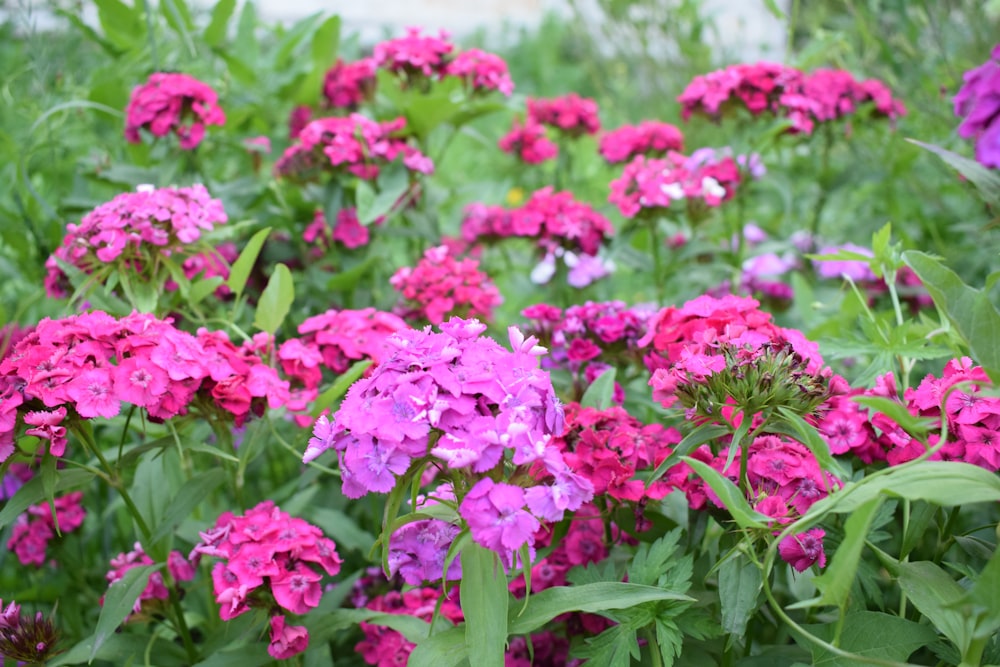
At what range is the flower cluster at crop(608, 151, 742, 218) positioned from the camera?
7.22 ft

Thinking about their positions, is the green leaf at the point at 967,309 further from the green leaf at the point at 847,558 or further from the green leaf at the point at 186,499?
the green leaf at the point at 186,499

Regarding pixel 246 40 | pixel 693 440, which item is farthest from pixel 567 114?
pixel 693 440

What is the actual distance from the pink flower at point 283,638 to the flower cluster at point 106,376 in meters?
0.34

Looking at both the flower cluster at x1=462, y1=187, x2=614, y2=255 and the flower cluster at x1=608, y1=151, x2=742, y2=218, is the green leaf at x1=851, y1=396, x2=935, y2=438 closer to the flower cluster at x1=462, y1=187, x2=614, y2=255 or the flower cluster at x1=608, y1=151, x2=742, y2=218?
the flower cluster at x1=608, y1=151, x2=742, y2=218

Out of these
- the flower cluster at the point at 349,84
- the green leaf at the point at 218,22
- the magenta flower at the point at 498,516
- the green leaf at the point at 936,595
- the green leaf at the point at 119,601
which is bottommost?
the green leaf at the point at 936,595

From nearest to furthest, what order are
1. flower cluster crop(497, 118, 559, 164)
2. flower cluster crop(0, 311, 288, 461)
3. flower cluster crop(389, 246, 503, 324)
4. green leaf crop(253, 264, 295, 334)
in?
flower cluster crop(0, 311, 288, 461) → green leaf crop(253, 264, 295, 334) → flower cluster crop(389, 246, 503, 324) → flower cluster crop(497, 118, 559, 164)

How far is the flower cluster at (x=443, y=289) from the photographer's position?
78.5 inches

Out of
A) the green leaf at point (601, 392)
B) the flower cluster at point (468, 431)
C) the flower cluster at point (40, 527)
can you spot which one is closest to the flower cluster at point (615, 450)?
the green leaf at point (601, 392)

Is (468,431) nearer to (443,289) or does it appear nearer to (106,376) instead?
(106,376)

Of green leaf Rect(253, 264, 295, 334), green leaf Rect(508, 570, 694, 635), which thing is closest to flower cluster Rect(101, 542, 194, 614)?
green leaf Rect(253, 264, 295, 334)

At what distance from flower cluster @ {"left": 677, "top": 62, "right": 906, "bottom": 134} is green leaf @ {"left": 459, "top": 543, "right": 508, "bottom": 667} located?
1.62m

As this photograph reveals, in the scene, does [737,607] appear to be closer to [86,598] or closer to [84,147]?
[86,598]

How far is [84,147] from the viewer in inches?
117

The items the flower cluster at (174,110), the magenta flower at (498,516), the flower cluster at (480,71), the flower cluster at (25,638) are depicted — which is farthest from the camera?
the flower cluster at (480,71)
